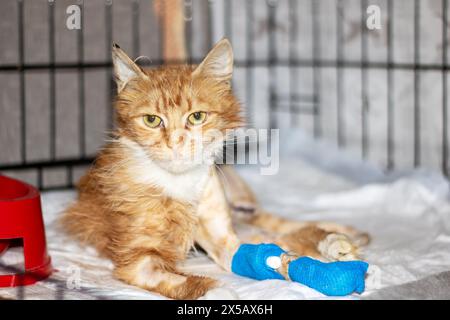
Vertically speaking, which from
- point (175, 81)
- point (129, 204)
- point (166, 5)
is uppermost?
point (166, 5)

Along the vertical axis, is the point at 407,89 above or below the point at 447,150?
above

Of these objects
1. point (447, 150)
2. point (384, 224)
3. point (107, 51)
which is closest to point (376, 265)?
point (384, 224)

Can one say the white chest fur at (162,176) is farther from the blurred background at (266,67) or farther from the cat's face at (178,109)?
the blurred background at (266,67)

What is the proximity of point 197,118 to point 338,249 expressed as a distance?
A: 507 mm

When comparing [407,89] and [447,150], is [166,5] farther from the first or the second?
[447,150]

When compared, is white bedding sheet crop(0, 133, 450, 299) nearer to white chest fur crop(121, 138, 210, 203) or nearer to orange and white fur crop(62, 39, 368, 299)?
orange and white fur crop(62, 39, 368, 299)

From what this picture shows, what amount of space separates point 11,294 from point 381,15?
205 centimetres

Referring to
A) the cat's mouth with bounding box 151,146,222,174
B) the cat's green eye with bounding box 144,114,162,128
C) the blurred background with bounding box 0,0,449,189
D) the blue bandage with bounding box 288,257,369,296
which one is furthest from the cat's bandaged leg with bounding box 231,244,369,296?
the blurred background with bounding box 0,0,449,189

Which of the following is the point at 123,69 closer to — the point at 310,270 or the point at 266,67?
the point at 310,270

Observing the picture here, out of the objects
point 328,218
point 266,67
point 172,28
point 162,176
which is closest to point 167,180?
point 162,176

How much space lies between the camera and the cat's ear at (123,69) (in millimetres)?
1920
